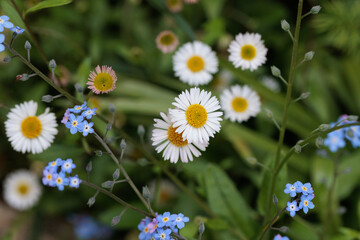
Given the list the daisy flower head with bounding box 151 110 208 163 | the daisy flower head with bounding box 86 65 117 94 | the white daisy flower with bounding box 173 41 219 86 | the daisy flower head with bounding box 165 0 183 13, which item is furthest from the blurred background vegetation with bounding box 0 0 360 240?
the daisy flower head with bounding box 86 65 117 94

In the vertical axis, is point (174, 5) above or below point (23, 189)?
above

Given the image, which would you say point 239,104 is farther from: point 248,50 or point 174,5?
point 174,5

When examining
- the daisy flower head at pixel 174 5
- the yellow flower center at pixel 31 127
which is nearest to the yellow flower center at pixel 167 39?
the daisy flower head at pixel 174 5

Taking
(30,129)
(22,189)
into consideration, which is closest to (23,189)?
(22,189)

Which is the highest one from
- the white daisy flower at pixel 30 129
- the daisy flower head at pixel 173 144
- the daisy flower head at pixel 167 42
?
the daisy flower head at pixel 167 42

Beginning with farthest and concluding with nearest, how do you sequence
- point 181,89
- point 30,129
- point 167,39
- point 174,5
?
point 181,89 → point 174,5 → point 167,39 → point 30,129

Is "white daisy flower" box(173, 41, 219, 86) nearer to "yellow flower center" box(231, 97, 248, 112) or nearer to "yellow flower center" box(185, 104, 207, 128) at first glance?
"yellow flower center" box(231, 97, 248, 112)

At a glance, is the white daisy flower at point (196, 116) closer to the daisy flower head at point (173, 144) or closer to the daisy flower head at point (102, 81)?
the daisy flower head at point (173, 144)
